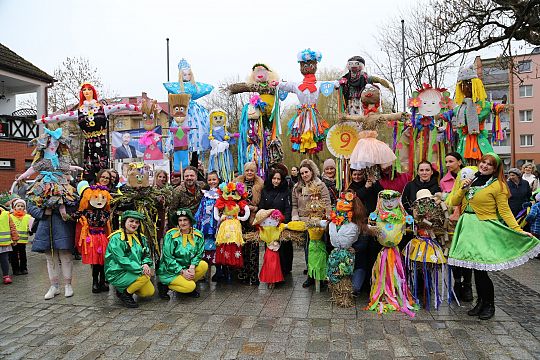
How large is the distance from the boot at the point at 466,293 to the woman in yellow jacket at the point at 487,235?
1.97ft

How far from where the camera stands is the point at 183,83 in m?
8.29

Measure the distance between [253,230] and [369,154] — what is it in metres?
1.97

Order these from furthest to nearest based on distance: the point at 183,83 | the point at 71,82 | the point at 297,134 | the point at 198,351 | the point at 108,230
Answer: the point at 71,82 → the point at 183,83 → the point at 297,134 → the point at 108,230 → the point at 198,351

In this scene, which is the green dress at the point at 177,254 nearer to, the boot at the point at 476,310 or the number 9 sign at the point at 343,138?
the number 9 sign at the point at 343,138

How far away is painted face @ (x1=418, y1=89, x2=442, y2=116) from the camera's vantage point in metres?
6.15

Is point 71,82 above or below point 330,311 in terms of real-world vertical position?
above

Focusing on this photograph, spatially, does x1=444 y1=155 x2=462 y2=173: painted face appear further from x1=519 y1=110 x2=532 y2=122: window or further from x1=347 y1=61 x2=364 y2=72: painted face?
x1=519 y1=110 x2=532 y2=122: window

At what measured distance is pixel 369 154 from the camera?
5434 millimetres

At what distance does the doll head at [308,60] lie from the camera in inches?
290

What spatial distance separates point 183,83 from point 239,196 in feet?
10.9

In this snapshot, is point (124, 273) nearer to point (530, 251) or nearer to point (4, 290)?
point (4, 290)

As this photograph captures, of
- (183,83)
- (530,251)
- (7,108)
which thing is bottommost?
(530,251)

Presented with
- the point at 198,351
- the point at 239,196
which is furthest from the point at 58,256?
the point at 198,351

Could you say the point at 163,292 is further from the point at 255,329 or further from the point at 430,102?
the point at 430,102
